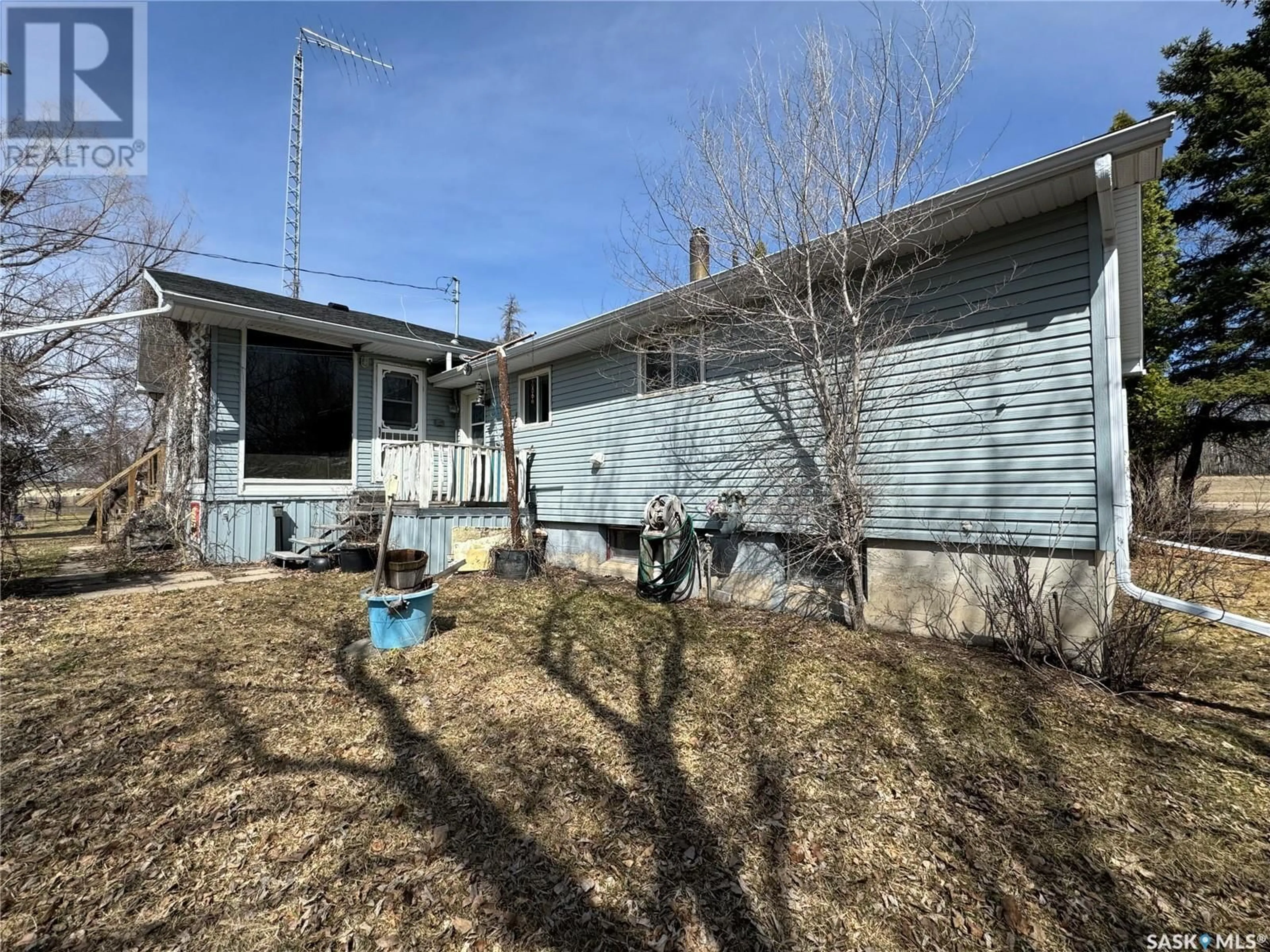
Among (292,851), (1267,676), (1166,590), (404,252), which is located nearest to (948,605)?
(1166,590)

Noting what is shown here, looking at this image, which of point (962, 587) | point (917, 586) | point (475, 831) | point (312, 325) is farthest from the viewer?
point (312, 325)

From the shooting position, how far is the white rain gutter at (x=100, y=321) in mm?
4668

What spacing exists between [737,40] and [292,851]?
735cm

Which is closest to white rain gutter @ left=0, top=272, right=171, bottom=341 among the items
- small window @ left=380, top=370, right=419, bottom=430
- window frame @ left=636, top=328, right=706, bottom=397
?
small window @ left=380, top=370, right=419, bottom=430

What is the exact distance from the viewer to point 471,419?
11.4 m

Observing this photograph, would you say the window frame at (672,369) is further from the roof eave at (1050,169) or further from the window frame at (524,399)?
the window frame at (524,399)

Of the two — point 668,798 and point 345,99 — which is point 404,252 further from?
point 668,798

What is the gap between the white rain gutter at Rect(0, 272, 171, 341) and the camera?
4.67m

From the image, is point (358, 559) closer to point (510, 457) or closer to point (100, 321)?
point (510, 457)

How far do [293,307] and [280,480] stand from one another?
10.7 feet

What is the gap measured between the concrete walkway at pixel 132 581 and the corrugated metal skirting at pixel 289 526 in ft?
1.67

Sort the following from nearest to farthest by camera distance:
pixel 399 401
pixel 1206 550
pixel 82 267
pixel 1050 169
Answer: pixel 1206 550 → pixel 1050 169 → pixel 399 401 → pixel 82 267

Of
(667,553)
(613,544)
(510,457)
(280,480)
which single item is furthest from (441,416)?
(667,553)

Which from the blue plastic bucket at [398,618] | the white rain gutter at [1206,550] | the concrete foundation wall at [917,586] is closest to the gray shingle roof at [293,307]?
the blue plastic bucket at [398,618]
